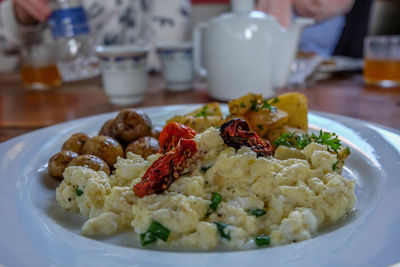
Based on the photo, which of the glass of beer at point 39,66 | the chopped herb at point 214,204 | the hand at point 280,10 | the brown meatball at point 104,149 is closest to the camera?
the chopped herb at point 214,204

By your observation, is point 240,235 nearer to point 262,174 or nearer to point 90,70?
point 262,174

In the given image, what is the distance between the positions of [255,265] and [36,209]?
67 cm

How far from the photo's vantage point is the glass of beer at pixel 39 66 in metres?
2.87

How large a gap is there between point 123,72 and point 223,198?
5.20ft

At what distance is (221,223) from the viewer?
98 centimetres

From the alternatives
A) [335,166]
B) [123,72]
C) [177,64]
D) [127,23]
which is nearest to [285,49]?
[177,64]

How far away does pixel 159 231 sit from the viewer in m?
0.94

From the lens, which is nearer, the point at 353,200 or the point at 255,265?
the point at 255,265

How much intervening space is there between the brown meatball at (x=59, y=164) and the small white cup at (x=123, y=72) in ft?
3.74

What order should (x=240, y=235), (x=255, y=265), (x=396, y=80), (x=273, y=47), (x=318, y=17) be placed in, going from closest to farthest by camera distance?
(x=255, y=265), (x=240, y=235), (x=273, y=47), (x=396, y=80), (x=318, y=17)

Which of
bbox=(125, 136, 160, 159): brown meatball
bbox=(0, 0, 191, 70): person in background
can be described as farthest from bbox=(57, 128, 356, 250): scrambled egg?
bbox=(0, 0, 191, 70): person in background

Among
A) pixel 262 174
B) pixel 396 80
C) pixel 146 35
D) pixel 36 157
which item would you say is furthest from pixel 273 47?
pixel 146 35

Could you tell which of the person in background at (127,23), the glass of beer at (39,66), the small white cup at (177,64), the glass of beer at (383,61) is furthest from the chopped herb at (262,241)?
the person in background at (127,23)

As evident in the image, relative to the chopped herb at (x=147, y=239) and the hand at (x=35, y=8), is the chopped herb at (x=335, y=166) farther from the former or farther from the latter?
the hand at (x=35, y=8)
